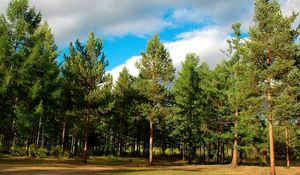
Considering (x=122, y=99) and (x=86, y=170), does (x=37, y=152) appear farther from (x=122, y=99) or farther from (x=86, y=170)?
(x=122, y=99)

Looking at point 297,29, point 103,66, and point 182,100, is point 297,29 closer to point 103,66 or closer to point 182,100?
point 103,66

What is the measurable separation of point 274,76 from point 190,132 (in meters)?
31.4

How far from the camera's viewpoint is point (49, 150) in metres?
48.0

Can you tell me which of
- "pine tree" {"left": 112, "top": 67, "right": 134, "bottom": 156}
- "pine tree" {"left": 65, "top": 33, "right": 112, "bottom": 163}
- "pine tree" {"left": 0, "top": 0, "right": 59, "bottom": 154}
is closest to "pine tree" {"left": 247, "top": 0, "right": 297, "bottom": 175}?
"pine tree" {"left": 65, "top": 33, "right": 112, "bottom": 163}

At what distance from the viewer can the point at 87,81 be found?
4194 centimetres

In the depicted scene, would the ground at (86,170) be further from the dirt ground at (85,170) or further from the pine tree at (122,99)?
the pine tree at (122,99)

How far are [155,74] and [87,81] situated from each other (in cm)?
865

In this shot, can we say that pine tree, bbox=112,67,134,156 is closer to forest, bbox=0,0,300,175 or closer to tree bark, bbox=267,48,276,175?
forest, bbox=0,0,300,175

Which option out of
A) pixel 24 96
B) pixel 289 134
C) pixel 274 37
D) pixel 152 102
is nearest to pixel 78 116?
pixel 24 96

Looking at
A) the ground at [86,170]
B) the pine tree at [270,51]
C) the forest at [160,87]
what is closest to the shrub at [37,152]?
the forest at [160,87]

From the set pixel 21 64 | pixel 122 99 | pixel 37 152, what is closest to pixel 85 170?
pixel 21 64

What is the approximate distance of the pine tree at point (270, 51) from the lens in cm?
2906

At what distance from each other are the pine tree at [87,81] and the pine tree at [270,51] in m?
18.9

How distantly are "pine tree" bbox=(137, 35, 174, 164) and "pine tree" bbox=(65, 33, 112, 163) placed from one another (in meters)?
4.89
